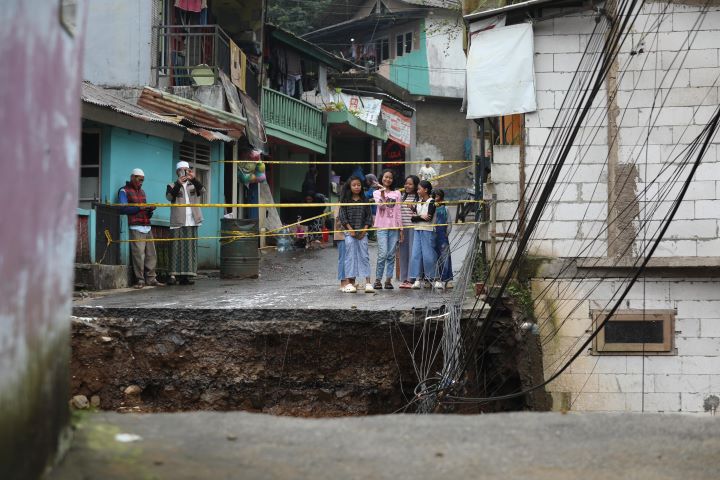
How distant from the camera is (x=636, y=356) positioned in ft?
33.3

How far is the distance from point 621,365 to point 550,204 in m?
1.82

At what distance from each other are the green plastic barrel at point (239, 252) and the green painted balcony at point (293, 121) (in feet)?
26.5

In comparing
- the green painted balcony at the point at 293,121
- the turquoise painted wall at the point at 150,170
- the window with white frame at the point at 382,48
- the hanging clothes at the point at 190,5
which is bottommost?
the turquoise painted wall at the point at 150,170

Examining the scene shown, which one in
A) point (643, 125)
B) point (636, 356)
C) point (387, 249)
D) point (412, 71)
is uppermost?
point (412, 71)

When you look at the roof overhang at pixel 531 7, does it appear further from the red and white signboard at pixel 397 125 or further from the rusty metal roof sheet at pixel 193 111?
the red and white signboard at pixel 397 125

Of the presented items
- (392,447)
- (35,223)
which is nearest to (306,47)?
(392,447)

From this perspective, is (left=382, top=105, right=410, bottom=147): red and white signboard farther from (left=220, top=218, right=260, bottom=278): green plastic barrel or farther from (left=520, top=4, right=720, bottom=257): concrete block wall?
(left=520, top=4, right=720, bottom=257): concrete block wall

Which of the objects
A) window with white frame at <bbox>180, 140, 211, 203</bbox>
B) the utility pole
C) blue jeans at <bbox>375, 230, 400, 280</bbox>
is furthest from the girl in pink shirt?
window with white frame at <bbox>180, 140, 211, 203</bbox>

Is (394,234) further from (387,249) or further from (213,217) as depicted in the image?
(213,217)

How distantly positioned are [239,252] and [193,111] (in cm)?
323

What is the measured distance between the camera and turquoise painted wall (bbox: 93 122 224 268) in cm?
1413

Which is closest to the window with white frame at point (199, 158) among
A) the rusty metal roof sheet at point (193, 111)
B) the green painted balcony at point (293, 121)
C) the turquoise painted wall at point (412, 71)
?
the rusty metal roof sheet at point (193, 111)

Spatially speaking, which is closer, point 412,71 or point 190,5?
point 190,5

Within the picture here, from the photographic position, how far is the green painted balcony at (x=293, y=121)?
906 inches
